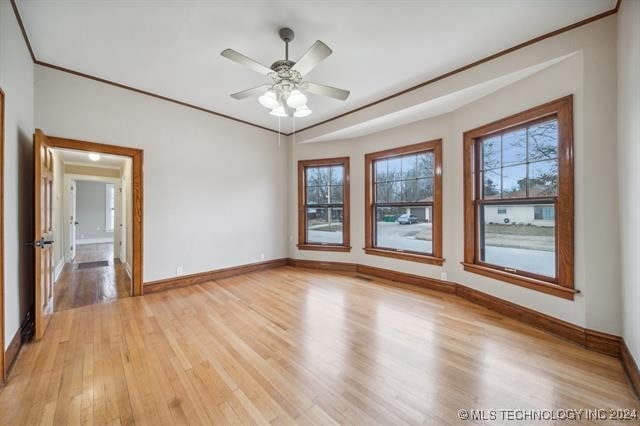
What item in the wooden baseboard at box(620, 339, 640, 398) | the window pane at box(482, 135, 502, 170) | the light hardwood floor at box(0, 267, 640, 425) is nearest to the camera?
the light hardwood floor at box(0, 267, 640, 425)

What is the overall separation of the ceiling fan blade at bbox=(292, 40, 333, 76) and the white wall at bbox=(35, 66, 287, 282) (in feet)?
8.42

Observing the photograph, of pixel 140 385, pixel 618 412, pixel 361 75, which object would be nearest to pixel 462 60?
pixel 361 75

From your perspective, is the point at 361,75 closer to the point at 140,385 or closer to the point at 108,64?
the point at 108,64

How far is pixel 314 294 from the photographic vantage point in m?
3.54

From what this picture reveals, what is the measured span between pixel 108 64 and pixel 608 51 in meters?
4.76

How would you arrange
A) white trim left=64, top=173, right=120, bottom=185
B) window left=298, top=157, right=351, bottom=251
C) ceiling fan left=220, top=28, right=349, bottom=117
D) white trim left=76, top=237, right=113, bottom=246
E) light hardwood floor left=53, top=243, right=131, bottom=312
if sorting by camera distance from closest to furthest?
1. ceiling fan left=220, top=28, right=349, bottom=117
2. light hardwood floor left=53, top=243, right=131, bottom=312
3. window left=298, top=157, right=351, bottom=251
4. white trim left=64, top=173, right=120, bottom=185
5. white trim left=76, top=237, right=113, bottom=246

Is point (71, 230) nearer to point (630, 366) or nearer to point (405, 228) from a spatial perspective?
point (405, 228)

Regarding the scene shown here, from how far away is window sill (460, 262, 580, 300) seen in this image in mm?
2311

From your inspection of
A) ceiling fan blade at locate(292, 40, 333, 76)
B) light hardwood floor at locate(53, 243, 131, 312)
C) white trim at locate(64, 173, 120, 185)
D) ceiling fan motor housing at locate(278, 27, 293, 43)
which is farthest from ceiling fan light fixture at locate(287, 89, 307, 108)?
white trim at locate(64, 173, 120, 185)

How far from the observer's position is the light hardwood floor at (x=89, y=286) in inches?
131

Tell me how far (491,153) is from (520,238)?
1.06 metres

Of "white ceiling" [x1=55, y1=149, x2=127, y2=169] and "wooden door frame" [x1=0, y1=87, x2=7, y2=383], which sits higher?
"white ceiling" [x1=55, y1=149, x2=127, y2=169]

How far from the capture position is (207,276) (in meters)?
4.12

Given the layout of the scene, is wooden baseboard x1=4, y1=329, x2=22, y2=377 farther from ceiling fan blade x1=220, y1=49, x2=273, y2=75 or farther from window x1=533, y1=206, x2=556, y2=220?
window x1=533, y1=206, x2=556, y2=220
